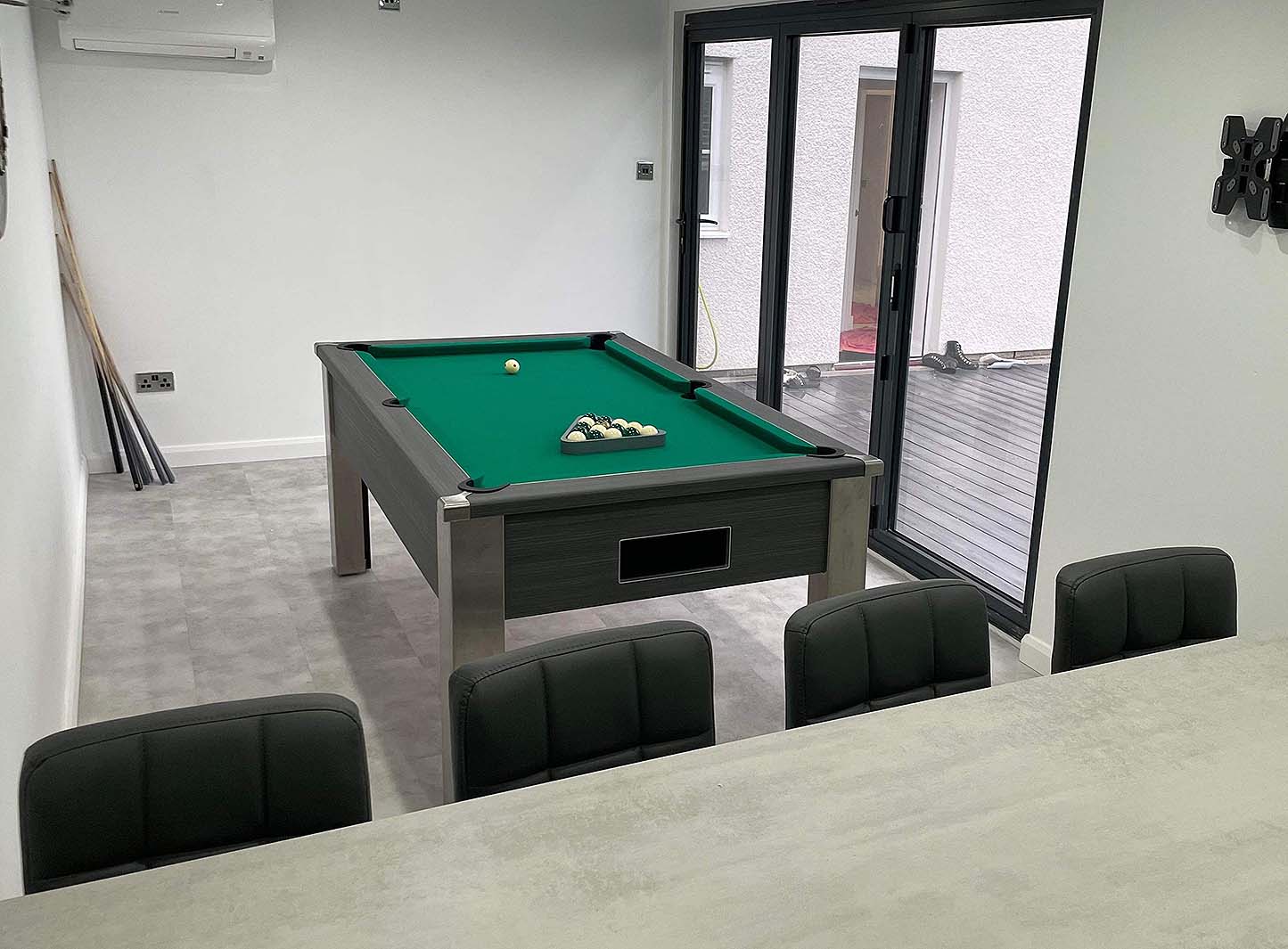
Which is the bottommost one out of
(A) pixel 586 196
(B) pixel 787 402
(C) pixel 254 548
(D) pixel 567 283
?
(C) pixel 254 548

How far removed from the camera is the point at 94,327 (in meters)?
5.36

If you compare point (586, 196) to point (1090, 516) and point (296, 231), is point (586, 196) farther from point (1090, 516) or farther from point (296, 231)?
point (1090, 516)

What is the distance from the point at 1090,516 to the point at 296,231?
3985mm

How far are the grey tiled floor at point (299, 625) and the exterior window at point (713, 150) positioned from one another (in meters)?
2.28

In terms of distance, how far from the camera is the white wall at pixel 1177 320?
300cm

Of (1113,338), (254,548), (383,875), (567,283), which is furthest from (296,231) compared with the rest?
(383,875)

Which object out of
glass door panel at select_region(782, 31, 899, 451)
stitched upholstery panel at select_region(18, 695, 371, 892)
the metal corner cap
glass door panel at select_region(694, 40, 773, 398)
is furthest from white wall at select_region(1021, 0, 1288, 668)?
stitched upholstery panel at select_region(18, 695, 371, 892)

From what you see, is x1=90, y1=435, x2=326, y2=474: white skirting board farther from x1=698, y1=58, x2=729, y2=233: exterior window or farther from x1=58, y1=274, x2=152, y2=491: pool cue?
x1=698, y1=58, x2=729, y2=233: exterior window

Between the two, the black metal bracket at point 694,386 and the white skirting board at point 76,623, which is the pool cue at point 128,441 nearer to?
the white skirting board at point 76,623

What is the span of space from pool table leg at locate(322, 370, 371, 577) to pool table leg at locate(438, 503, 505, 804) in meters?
1.65

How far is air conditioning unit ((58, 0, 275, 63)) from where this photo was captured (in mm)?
5023

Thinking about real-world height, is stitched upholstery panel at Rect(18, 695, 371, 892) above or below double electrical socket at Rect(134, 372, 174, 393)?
above

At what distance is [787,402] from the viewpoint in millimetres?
5594

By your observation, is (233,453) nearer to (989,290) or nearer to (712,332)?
(712,332)
